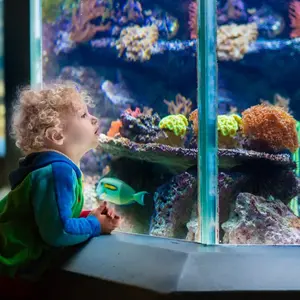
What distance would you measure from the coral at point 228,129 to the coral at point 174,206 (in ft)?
0.91

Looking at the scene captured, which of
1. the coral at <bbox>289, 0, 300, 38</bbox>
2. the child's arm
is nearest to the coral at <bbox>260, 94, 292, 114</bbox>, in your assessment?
the coral at <bbox>289, 0, 300, 38</bbox>

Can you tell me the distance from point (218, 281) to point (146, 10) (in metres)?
1.67

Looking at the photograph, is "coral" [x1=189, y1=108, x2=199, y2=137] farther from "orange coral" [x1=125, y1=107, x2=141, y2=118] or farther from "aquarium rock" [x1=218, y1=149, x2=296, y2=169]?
"orange coral" [x1=125, y1=107, x2=141, y2=118]

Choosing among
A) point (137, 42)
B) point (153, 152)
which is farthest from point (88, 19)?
point (153, 152)

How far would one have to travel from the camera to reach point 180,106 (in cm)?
238

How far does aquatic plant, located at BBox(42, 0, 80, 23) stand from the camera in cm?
277

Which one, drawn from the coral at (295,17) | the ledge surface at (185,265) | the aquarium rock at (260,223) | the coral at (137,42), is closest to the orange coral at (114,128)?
the coral at (137,42)

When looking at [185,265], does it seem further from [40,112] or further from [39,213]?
[40,112]

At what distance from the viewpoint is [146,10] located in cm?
251

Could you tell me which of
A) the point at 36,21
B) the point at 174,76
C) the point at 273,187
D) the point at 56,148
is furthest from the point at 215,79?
the point at 36,21

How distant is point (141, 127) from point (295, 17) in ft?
3.96

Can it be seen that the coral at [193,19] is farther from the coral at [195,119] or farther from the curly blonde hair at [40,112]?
the curly blonde hair at [40,112]

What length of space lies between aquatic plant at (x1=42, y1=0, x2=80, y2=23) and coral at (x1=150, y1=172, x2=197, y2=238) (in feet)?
4.59

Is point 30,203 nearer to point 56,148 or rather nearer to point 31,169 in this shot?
point 31,169
